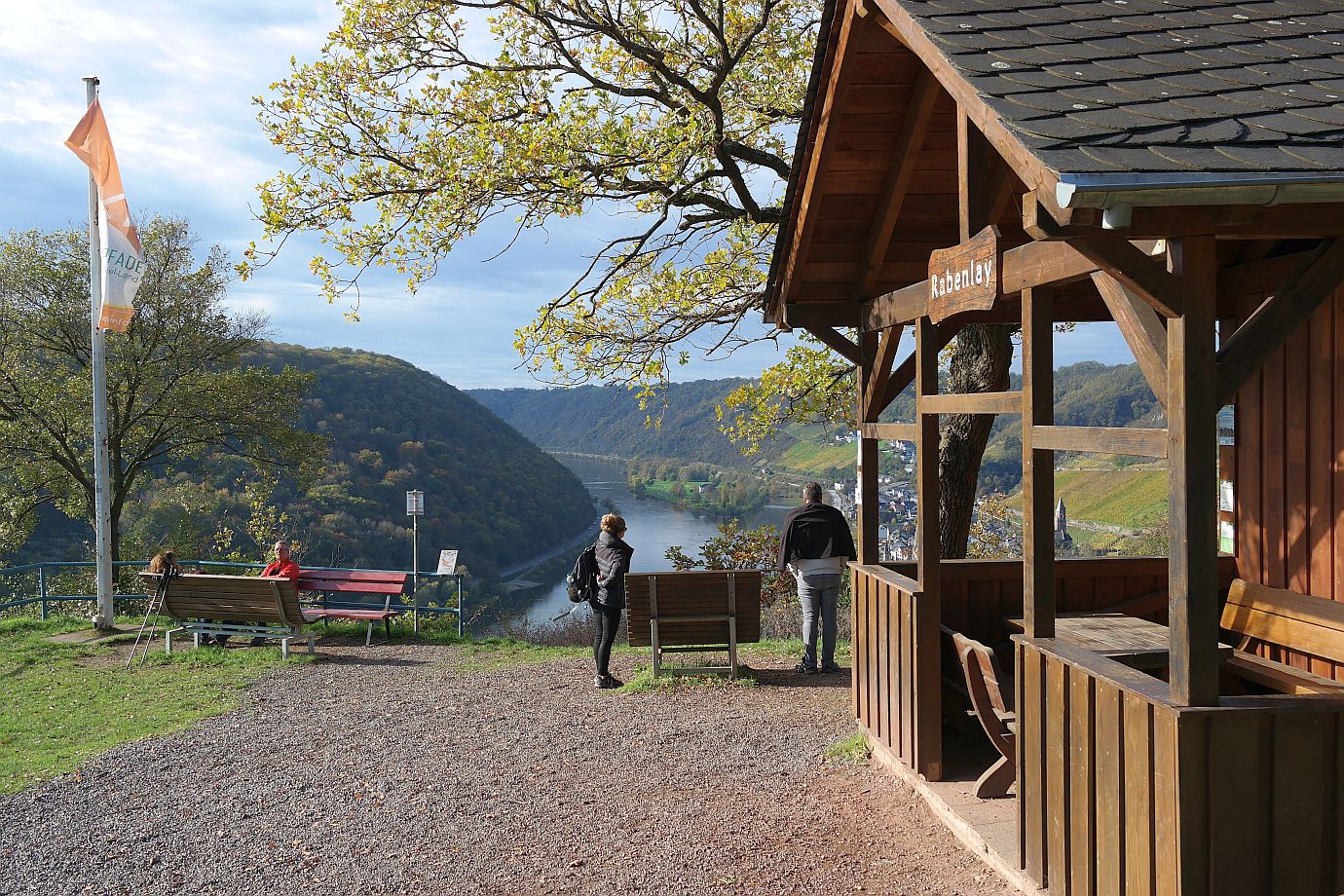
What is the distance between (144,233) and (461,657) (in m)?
13.0

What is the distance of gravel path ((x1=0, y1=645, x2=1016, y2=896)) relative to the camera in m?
4.86

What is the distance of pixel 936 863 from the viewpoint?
482cm

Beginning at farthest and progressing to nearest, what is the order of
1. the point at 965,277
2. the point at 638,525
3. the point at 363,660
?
the point at 638,525, the point at 363,660, the point at 965,277

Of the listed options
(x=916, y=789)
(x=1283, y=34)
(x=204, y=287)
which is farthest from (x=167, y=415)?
(x=1283, y=34)

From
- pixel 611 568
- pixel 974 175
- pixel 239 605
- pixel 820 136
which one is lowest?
pixel 239 605

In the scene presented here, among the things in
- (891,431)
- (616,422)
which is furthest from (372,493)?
(616,422)

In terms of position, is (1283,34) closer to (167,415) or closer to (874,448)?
(874,448)

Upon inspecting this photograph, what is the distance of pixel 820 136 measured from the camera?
5961 millimetres

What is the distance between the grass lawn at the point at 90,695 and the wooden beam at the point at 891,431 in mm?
5560

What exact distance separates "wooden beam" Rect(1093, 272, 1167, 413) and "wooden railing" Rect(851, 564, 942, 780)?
94.3 inches

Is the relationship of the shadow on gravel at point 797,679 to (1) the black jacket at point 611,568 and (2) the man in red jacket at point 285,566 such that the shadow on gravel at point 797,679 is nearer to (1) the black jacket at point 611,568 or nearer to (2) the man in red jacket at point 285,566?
(1) the black jacket at point 611,568

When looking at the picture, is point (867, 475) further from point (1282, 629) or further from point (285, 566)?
point (285, 566)

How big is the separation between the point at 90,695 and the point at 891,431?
723 centimetres

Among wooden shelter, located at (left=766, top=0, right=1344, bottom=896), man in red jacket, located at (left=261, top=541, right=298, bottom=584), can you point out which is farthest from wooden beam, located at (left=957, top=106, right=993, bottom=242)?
man in red jacket, located at (left=261, top=541, right=298, bottom=584)
